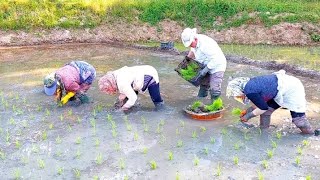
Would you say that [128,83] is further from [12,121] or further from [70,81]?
[12,121]

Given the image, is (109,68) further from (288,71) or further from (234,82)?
(234,82)

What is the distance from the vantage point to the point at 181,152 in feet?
19.6

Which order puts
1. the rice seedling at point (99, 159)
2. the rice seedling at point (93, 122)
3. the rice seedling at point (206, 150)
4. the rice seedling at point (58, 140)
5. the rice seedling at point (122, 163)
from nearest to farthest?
the rice seedling at point (122, 163) → the rice seedling at point (99, 159) → the rice seedling at point (206, 150) → the rice seedling at point (58, 140) → the rice seedling at point (93, 122)

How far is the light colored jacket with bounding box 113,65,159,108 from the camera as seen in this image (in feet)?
22.6

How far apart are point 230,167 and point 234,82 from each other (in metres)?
1.33

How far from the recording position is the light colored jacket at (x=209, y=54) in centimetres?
741

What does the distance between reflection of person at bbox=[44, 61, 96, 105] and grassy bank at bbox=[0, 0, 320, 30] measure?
301 inches

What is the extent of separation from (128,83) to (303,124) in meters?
2.72

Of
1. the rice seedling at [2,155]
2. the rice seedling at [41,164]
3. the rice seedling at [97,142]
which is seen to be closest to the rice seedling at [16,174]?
the rice seedling at [41,164]

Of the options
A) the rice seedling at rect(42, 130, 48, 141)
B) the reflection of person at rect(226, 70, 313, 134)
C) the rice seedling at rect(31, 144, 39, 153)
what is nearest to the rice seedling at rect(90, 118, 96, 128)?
the rice seedling at rect(42, 130, 48, 141)

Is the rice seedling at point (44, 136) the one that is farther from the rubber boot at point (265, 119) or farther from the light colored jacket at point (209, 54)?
the rubber boot at point (265, 119)

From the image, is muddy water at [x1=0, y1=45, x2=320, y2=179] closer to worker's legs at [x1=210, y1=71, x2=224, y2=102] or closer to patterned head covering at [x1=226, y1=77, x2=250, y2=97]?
worker's legs at [x1=210, y1=71, x2=224, y2=102]

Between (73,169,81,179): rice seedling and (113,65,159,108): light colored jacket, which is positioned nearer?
(73,169,81,179): rice seedling

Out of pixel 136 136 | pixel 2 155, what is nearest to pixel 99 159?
pixel 136 136
